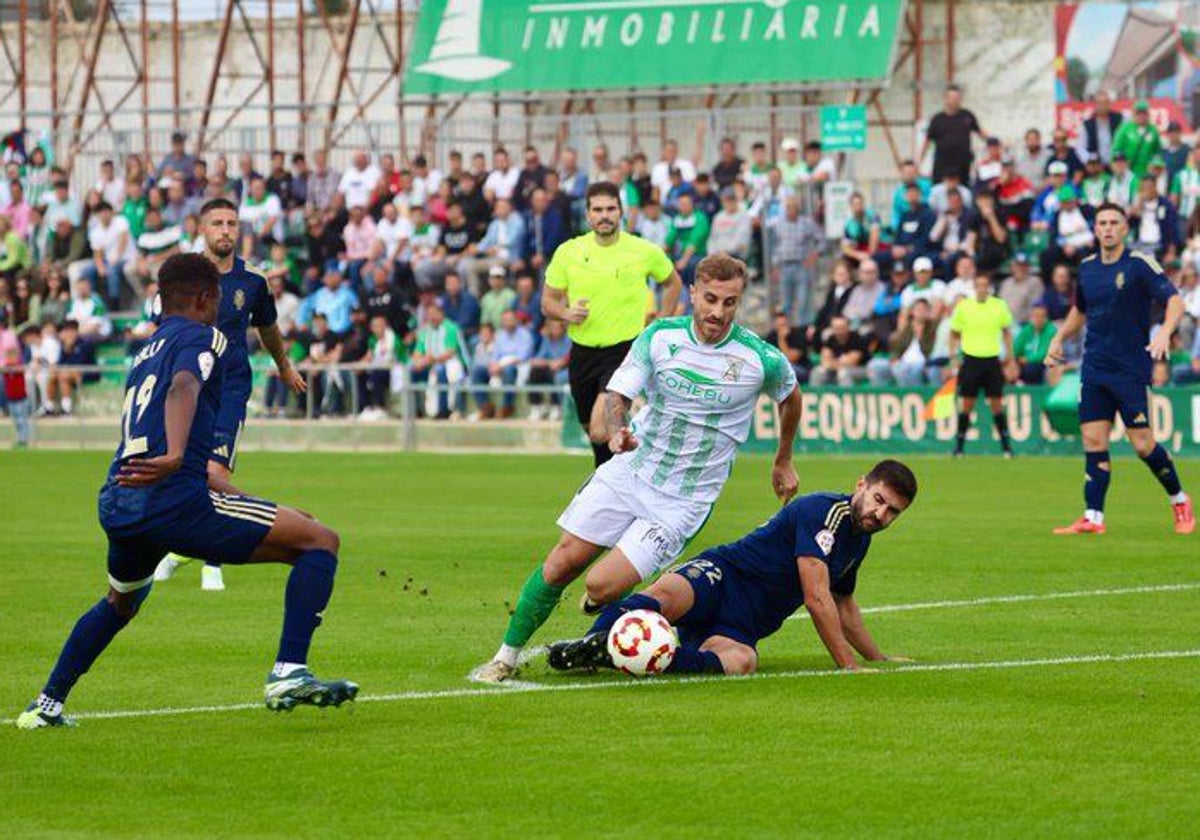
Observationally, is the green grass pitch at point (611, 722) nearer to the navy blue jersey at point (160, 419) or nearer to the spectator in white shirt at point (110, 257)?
the navy blue jersey at point (160, 419)

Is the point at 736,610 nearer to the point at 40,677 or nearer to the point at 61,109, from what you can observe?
the point at 40,677

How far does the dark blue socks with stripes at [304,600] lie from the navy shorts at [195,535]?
0.68ft

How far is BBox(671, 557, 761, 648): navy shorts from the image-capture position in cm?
1057

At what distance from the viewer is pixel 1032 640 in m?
11.8

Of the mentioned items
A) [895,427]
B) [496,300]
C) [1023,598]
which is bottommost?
[895,427]

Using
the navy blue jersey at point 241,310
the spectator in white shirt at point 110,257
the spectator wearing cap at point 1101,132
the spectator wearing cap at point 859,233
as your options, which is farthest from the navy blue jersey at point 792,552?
the spectator in white shirt at point 110,257

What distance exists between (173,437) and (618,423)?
2.24 metres

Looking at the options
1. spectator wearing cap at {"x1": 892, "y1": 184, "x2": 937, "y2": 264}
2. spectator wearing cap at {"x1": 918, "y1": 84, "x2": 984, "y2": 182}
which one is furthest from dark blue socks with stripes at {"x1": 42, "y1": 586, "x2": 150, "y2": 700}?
spectator wearing cap at {"x1": 918, "y1": 84, "x2": 984, "y2": 182}

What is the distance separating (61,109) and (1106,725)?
43766 millimetres

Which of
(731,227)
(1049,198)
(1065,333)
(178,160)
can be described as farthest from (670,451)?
(178,160)

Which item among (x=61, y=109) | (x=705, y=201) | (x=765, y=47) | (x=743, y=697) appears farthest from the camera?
(x=61, y=109)

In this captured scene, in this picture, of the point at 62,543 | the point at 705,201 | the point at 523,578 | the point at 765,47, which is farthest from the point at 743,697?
the point at 765,47

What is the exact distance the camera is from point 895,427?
3130 centimetres

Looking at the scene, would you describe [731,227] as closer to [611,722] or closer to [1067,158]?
[1067,158]
